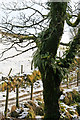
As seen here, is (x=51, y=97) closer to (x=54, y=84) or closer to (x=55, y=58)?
(x=54, y=84)

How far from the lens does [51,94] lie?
2.09 meters

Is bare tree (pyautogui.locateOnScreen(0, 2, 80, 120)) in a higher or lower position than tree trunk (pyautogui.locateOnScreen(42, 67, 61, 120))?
higher

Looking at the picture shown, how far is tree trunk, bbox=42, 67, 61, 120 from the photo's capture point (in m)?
2.07

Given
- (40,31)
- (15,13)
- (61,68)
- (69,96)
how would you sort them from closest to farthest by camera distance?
(61,68) → (40,31) → (15,13) → (69,96)

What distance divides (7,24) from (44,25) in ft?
2.24

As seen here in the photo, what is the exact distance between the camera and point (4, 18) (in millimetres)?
2465

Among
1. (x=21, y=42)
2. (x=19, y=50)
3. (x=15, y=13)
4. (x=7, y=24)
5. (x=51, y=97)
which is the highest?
(x=15, y=13)

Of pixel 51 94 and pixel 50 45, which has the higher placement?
pixel 50 45

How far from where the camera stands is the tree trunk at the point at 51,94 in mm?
2072

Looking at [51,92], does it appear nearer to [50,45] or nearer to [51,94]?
[51,94]

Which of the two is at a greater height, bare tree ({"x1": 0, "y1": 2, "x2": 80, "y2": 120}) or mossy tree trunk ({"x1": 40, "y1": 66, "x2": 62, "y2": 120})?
bare tree ({"x1": 0, "y1": 2, "x2": 80, "y2": 120})

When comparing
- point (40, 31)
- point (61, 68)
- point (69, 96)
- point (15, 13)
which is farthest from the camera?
point (69, 96)

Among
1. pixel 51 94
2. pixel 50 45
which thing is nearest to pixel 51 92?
pixel 51 94

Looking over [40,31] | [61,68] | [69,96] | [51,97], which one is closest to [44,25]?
[40,31]
